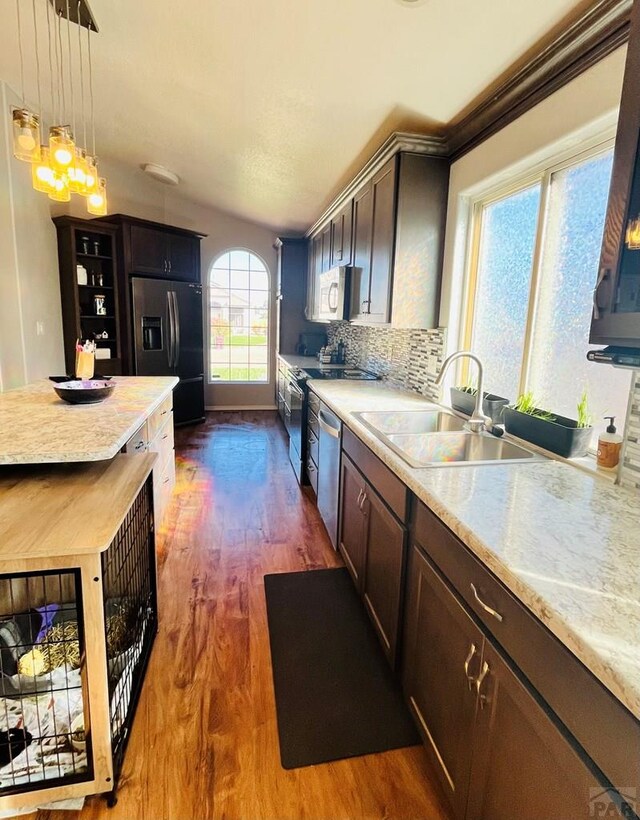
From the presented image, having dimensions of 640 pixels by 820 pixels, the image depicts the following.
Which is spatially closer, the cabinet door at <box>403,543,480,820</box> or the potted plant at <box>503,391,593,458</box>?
the cabinet door at <box>403,543,480,820</box>

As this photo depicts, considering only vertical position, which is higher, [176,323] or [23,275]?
[23,275]

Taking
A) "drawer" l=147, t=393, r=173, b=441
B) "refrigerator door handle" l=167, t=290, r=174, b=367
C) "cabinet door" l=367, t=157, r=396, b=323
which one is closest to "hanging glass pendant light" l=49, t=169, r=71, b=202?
"drawer" l=147, t=393, r=173, b=441

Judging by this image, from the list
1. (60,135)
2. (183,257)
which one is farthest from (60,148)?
(183,257)

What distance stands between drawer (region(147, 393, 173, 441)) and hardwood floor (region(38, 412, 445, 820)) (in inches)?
27.6

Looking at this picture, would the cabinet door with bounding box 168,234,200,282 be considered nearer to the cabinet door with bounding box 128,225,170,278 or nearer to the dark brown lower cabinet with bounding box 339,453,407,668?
the cabinet door with bounding box 128,225,170,278

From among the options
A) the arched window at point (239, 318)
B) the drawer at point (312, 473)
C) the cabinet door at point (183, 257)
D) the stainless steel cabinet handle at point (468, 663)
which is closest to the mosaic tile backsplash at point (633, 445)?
the stainless steel cabinet handle at point (468, 663)

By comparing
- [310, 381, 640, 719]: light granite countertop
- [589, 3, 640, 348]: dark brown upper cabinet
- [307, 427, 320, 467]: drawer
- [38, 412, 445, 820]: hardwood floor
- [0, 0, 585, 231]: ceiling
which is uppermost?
[0, 0, 585, 231]: ceiling

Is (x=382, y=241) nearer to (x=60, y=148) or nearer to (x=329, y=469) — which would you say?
(x=329, y=469)

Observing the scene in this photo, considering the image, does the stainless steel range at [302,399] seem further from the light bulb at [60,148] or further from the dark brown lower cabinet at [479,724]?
the dark brown lower cabinet at [479,724]

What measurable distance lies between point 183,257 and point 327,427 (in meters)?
3.70

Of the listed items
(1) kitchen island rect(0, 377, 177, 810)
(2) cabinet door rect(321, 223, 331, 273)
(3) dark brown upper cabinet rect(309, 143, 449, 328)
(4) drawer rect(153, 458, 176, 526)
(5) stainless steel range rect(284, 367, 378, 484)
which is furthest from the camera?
(2) cabinet door rect(321, 223, 331, 273)

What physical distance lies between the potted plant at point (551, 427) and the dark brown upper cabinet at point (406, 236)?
3.11ft

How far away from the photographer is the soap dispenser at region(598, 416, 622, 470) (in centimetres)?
145

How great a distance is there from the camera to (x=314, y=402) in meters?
3.36
